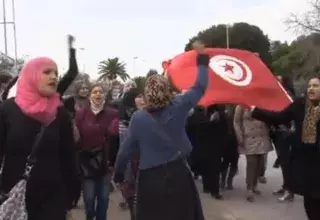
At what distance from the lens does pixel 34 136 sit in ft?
14.6

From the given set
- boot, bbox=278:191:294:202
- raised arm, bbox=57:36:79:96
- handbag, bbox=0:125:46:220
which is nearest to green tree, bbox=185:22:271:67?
boot, bbox=278:191:294:202

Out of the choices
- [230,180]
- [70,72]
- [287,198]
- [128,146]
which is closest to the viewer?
[128,146]

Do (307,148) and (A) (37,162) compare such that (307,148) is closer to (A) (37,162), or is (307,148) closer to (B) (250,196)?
(A) (37,162)

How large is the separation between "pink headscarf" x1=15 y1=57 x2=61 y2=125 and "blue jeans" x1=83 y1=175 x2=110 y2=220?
2.96 m

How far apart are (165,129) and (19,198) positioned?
4.43 ft

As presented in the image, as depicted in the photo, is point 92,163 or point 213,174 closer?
point 92,163

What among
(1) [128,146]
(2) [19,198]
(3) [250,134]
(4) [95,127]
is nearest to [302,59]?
(3) [250,134]

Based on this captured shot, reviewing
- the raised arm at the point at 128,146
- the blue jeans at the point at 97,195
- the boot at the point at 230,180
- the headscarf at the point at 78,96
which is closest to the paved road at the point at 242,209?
the boot at the point at 230,180

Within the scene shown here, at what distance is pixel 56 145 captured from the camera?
457cm

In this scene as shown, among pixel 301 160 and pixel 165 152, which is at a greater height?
pixel 165 152

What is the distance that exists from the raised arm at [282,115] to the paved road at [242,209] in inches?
90.4

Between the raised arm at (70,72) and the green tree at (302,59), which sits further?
the green tree at (302,59)

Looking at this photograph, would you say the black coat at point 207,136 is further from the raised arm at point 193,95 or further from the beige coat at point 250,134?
the raised arm at point 193,95

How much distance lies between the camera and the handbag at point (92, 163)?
732cm
